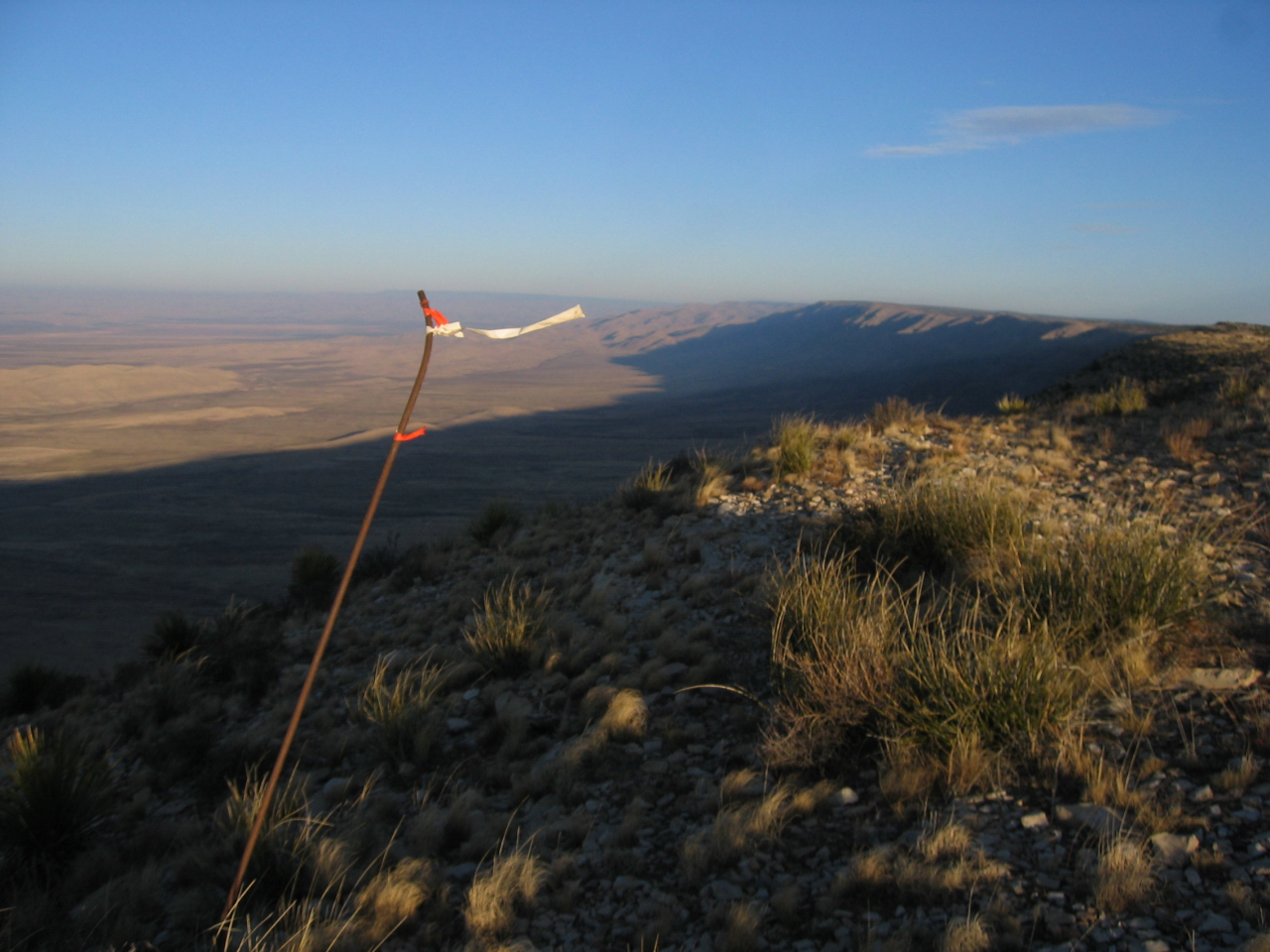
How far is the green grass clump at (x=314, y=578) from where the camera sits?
36.7 ft

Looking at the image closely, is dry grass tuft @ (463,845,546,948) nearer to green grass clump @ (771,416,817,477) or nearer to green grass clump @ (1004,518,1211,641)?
green grass clump @ (1004,518,1211,641)

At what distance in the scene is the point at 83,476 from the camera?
43.8 meters

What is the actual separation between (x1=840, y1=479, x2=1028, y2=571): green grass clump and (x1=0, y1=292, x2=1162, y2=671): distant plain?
15990mm

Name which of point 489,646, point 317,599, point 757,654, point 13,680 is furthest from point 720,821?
point 13,680

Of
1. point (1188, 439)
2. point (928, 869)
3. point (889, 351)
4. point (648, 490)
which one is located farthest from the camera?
point (889, 351)

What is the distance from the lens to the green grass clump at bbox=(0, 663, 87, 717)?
29.2ft

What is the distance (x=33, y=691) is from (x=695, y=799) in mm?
9775

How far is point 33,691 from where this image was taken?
9062 millimetres

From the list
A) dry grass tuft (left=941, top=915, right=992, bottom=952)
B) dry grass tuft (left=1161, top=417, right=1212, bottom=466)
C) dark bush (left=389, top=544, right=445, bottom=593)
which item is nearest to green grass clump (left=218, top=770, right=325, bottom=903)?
dry grass tuft (left=941, top=915, right=992, bottom=952)

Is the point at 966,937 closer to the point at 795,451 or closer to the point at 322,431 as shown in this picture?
the point at 795,451

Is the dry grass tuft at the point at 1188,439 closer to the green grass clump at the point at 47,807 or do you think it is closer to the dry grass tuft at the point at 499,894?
the dry grass tuft at the point at 499,894

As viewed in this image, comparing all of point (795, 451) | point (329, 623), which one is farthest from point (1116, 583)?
point (795, 451)

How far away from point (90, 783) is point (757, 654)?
4.34 m

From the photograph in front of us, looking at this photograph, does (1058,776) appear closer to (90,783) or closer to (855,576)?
(855,576)
